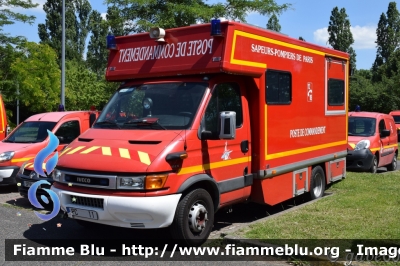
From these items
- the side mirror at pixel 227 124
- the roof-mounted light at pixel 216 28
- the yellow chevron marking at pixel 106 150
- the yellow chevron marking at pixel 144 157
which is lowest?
the yellow chevron marking at pixel 144 157

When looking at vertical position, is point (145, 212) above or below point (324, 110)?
below

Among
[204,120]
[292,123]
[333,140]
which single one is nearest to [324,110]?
[333,140]

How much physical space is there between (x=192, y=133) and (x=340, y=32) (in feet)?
171

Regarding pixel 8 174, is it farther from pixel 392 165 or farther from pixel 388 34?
pixel 388 34

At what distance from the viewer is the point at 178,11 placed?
17609 millimetres

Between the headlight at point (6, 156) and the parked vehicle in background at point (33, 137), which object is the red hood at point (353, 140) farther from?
the headlight at point (6, 156)

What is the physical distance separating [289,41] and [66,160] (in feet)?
14.4

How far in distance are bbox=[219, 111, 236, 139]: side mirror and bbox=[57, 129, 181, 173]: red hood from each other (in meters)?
0.58

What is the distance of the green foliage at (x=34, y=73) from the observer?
69.1ft

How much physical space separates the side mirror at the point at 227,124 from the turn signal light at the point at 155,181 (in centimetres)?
103

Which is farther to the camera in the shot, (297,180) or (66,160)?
(297,180)

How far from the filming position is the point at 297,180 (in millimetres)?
8688

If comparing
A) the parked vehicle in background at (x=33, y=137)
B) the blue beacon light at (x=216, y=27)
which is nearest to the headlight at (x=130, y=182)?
the blue beacon light at (x=216, y=27)

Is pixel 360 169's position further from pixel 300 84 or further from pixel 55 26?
pixel 55 26
